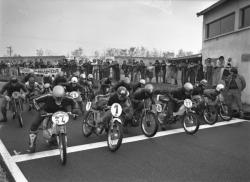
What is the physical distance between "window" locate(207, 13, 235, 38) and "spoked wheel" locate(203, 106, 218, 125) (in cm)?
854

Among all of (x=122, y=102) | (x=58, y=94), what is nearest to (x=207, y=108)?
(x=122, y=102)

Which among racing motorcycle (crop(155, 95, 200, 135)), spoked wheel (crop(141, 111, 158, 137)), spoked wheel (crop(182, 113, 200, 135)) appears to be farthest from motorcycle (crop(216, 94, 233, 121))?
spoked wheel (crop(141, 111, 158, 137))

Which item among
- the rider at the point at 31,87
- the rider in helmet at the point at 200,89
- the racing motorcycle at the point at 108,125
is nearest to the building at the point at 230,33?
the rider in helmet at the point at 200,89

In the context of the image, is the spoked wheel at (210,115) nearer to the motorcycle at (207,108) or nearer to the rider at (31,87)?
the motorcycle at (207,108)

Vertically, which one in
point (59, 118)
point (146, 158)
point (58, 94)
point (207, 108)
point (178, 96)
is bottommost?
point (146, 158)

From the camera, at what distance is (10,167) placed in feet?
17.8

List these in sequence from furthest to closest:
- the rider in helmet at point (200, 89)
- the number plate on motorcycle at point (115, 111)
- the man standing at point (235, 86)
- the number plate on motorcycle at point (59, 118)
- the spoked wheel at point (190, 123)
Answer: the man standing at point (235, 86), the rider in helmet at point (200, 89), the spoked wheel at point (190, 123), the number plate on motorcycle at point (115, 111), the number plate on motorcycle at point (59, 118)

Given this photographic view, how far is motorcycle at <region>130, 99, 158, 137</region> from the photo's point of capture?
771 cm

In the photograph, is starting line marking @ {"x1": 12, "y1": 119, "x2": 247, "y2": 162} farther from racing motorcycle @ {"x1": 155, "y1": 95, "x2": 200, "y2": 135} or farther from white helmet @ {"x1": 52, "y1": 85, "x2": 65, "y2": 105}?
white helmet @ {"x1": 52, "y1": 85, "x2": 65, "y2": 105}

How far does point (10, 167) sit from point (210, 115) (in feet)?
21.9

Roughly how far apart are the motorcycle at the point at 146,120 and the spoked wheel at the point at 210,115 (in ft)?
7.68

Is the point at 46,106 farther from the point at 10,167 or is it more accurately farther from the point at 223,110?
the point at 223,110

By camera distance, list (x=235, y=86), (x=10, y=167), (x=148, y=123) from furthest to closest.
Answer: (x=235, y=86)
(x=148, y=123)
(x=10, y=167)

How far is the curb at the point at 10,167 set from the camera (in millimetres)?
4919
